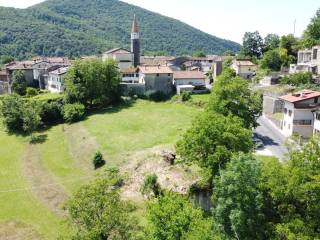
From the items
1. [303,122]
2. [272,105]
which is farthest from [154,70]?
[303,122]

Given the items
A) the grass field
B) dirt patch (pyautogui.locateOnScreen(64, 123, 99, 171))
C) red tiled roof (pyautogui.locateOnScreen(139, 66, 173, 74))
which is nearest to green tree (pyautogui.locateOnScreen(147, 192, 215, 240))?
the grass field

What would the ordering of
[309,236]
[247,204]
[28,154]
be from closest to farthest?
[309,236] < [247,204] < [28,154]

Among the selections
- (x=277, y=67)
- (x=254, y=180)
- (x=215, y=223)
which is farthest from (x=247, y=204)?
(x=277, y=67)

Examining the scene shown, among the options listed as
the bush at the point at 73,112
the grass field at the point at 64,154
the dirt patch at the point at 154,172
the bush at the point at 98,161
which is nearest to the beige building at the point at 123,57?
the grass field at the point at 64,154

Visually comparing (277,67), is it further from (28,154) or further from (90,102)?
(28,154)

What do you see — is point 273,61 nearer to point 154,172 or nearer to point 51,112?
point 51,112

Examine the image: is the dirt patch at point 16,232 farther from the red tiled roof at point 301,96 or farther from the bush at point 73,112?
the red tiled roof at point 301,96

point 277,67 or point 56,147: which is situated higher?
point 277,67

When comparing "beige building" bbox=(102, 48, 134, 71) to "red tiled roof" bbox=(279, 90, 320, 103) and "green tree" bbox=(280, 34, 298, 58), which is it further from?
"red tiled roof" bbox=(279, 90, 320, 103)
